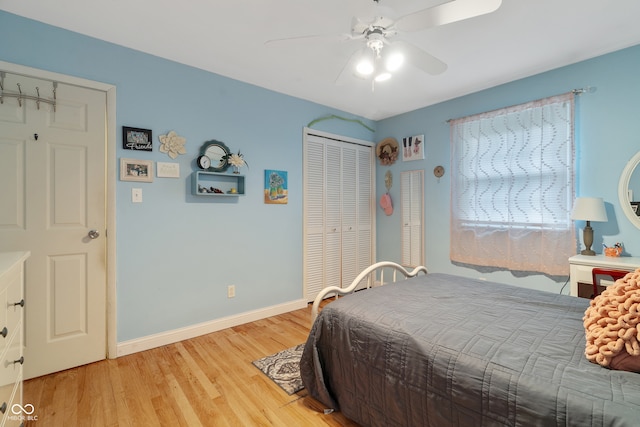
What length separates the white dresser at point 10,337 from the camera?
1138mm

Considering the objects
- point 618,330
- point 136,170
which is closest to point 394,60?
point 618,330

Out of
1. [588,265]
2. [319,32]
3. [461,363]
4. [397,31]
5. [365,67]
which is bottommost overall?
[461,363]

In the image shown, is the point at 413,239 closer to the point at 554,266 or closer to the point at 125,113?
the point at 554,266

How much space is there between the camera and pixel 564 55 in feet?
8.02

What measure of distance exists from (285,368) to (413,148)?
2.95 m

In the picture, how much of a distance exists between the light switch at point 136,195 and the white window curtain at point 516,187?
3161mm

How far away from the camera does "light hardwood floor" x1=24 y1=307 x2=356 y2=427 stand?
1.61 meters

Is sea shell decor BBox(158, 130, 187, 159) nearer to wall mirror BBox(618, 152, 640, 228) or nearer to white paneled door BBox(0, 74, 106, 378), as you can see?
white paneled door BBox(0, 74, 106, 378)

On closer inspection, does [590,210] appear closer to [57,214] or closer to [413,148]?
[413,148]

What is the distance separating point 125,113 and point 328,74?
5.86 feet

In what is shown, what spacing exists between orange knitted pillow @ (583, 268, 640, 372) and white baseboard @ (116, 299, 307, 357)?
103 inches

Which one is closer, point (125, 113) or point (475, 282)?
point (475, 282)

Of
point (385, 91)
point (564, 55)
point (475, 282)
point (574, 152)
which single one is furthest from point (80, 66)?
point (574, 152)

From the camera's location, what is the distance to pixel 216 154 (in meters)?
2.76
